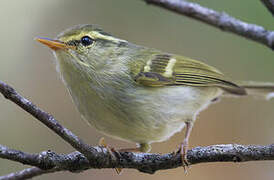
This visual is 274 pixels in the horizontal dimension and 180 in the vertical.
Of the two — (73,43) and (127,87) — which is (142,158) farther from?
(73,43)

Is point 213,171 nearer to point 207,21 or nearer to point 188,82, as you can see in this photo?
point 188,82

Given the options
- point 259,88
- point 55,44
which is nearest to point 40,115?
point 55,44

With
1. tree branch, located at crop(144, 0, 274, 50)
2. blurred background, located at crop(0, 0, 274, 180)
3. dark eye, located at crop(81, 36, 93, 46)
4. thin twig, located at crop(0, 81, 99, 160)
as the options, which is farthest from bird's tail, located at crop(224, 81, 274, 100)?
thin twig, located at crop(0, 81, 99, 160)

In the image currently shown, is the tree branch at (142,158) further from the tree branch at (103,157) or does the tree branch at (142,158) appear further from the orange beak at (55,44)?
the orange beak at (55,44)

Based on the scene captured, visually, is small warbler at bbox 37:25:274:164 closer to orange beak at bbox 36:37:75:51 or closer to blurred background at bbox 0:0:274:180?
orange beak at bbox 36:37:75:51

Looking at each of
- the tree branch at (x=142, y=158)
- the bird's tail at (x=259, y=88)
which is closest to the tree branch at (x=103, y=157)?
the tree branch at (x=142, y=158)

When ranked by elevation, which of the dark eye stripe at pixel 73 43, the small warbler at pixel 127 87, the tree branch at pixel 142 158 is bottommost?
the tree branch at pixel 142 158
